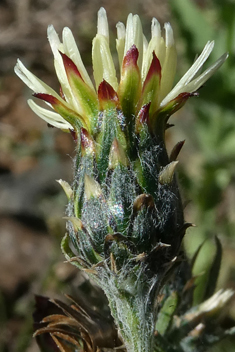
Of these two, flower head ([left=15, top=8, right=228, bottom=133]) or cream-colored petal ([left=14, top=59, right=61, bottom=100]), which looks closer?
flower head ([left=15, top=8, right=228, bottom=133])

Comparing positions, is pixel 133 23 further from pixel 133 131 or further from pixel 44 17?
pixel 44 17

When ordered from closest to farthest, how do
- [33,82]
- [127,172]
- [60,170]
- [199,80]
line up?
[127,172], [199,80], [33,82], [60,170]

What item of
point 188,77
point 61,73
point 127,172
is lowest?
point 127,172

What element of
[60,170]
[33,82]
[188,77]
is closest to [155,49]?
Answer: [188,77]

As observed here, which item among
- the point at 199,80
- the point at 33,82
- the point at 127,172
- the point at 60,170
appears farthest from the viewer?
the point at 60,170

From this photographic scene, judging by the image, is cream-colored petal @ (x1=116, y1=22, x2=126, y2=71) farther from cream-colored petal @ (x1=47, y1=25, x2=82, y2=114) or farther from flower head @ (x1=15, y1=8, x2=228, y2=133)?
cream-colored petal @ (x1=47, y1=25, x2=82, y2=114)

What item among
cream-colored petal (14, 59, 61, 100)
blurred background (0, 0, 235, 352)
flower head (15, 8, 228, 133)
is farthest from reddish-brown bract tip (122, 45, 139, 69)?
blurred background (0, 0, 235, 352)

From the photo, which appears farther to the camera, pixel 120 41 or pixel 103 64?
pixel 120 41

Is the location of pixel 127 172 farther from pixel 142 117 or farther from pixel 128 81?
pixel 128 81

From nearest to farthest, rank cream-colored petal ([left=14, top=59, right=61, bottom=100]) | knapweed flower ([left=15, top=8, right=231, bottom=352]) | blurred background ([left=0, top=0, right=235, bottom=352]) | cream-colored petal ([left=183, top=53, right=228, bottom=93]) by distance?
knapweed flower ([left=15, top=8, right=231, bottom=352]), cream-colored petal ([left=183, top=53, right=228, bottom=93]), cream-colored petal ([left=14, top=59, right=61, bottom=100]), blurred background ([left=0, top=0, right=235, bottom=352])
